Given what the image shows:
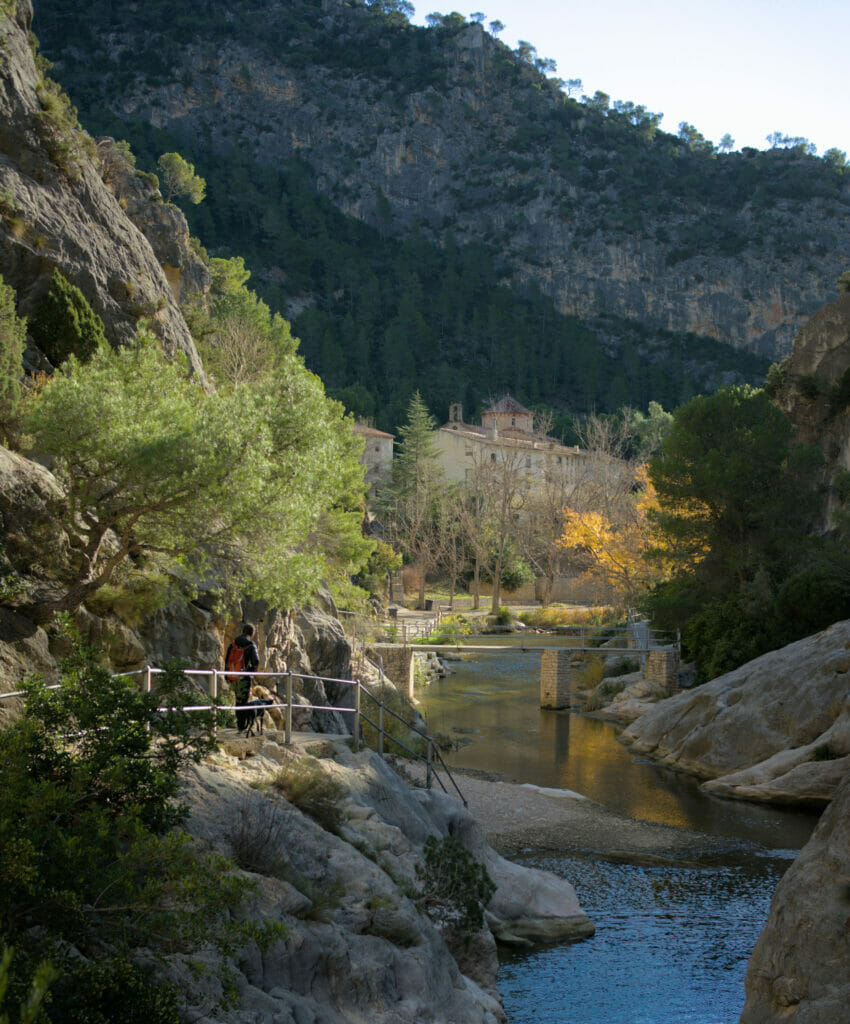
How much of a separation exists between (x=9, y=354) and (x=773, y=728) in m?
21.6

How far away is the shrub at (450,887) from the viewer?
38.0 feet

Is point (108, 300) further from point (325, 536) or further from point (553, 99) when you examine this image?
point (553, 99)

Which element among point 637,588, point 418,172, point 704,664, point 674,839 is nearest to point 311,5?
point 418,172

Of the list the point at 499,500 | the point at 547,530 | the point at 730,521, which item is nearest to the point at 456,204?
the point at 499,500

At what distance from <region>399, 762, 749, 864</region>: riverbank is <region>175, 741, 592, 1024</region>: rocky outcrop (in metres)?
5.41

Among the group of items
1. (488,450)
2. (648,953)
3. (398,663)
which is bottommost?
(398,663)

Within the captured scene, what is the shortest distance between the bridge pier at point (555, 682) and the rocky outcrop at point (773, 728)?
7.87 meters

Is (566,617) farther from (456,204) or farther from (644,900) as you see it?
(456,204)

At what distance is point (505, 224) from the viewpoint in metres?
156

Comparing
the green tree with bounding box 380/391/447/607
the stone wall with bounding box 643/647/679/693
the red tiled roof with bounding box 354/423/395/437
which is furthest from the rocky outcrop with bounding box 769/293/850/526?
the red tiled roof with bounding box 354/423/395/437

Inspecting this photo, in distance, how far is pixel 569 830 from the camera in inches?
817

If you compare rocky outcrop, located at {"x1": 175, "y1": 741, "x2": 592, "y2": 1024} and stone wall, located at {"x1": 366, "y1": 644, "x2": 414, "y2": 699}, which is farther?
stone wall, located at {"x1": 366, "y1": 644, "x2": 414, "y2": 699}

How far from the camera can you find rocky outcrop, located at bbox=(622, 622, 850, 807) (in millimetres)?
23578

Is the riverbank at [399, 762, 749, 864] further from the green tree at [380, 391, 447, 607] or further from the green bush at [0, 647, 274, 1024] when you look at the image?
the green tree at [380, 391, 447, 607]
